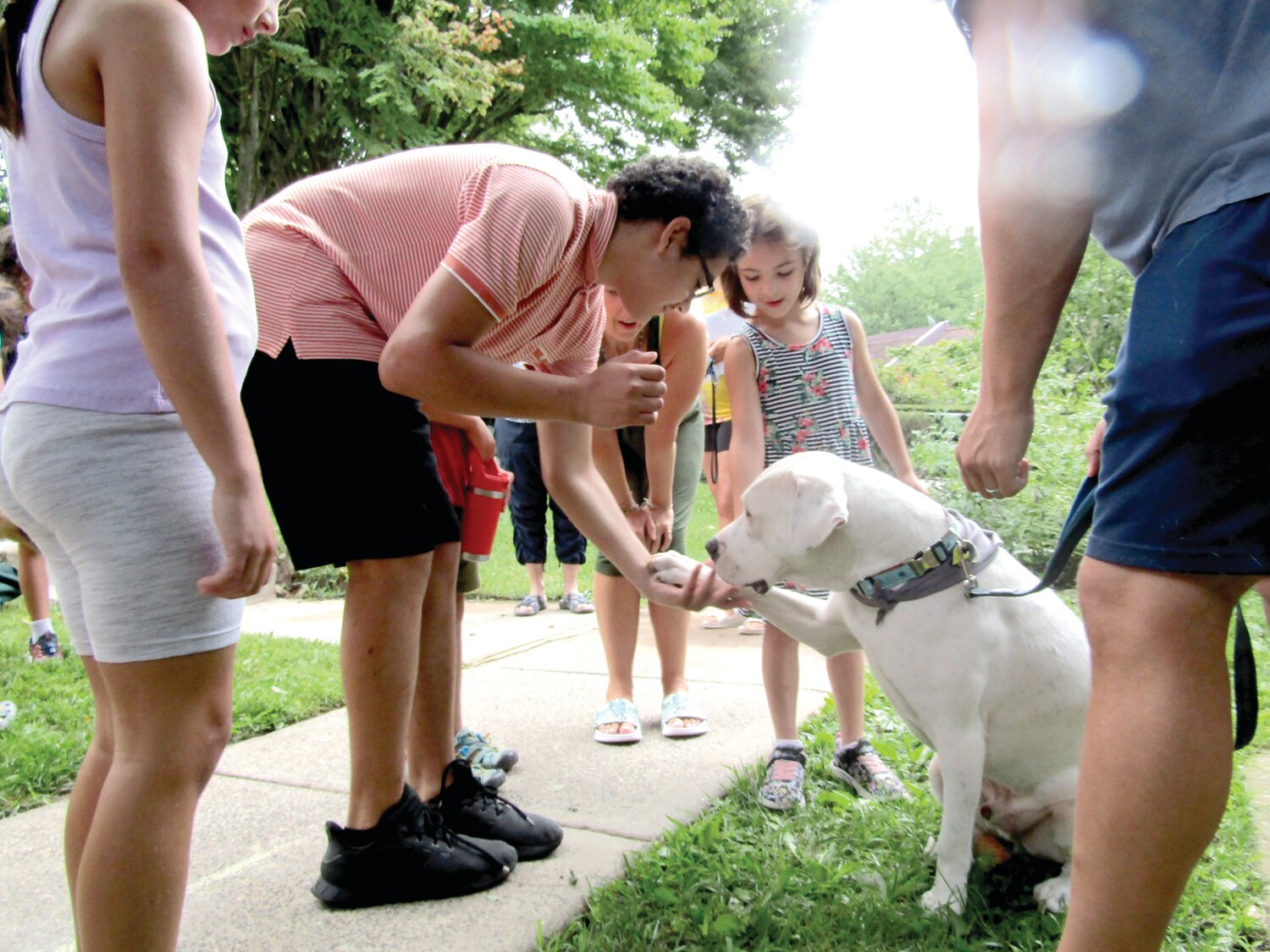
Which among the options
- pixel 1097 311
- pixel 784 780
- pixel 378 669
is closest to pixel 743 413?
pixel 784 780

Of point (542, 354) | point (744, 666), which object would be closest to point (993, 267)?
point (542, 354)

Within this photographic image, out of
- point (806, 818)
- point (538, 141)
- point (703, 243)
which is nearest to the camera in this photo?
point (703, 243)

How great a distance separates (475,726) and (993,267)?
273 centimetres

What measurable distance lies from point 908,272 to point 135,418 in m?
52.1

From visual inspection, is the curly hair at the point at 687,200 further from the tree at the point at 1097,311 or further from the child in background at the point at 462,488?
the tree at the point at 1097,311

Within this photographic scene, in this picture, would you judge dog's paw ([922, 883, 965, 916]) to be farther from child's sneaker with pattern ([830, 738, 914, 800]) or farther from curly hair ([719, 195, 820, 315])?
curly hair ([719, 195, 820, 315])

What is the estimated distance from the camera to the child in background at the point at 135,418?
131cm

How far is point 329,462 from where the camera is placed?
206 centimetres

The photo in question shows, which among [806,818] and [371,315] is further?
[806,818]

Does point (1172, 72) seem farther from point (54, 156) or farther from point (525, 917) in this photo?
point (525, 917)

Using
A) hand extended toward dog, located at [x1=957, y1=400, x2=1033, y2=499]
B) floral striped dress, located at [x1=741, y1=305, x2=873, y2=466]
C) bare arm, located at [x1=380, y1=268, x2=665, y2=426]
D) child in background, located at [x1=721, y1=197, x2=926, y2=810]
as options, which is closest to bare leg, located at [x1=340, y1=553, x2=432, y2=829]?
bare arm, located at [x1=380, y1=268, x2=665, y2=426]

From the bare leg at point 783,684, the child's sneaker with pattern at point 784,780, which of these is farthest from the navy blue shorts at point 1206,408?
the bare leg at point 783,684

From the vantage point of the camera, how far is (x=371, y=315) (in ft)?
7.15

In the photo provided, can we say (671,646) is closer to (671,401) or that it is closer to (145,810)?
(671,401)
